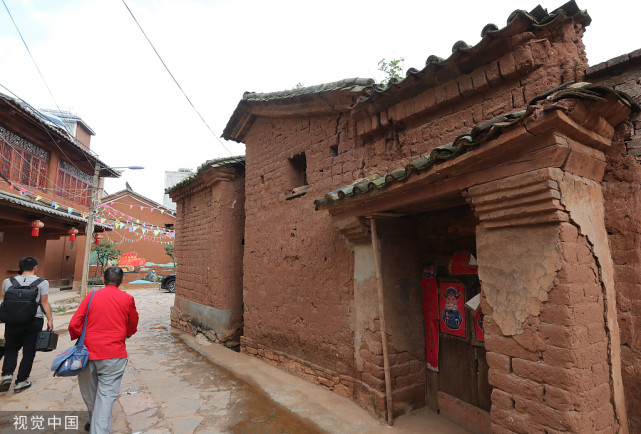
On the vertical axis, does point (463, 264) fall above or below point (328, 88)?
below

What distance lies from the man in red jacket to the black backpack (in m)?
1.80

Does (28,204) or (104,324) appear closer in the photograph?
(104,324)

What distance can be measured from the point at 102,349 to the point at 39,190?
605 inches

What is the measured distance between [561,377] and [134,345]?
25.9ft

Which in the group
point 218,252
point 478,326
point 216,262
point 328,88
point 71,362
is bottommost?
point 71,362

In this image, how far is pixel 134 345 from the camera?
7562 mm

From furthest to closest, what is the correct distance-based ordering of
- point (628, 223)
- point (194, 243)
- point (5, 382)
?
point (194, 243) → point (5, 382) → point (628, 223)

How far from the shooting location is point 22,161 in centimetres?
1410

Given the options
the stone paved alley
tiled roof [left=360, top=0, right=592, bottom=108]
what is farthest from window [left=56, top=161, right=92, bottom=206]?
tiled roof [left=360, top=0, right=592, bottom=108]

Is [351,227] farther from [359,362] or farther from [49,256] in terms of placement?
[49,256]

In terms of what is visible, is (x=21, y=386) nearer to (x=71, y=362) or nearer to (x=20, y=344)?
(x=20, y=344)

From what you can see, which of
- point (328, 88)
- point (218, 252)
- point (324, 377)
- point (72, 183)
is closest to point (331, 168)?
point (328, 88)

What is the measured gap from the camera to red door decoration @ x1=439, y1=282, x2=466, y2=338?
3797 mm

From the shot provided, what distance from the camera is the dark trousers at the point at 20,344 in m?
4.58
